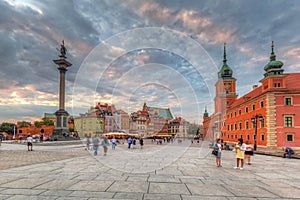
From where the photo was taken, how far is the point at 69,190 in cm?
740

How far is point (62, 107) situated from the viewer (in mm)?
50719

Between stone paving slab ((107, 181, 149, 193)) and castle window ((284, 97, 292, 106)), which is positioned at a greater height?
castle window ((284, 97, 292, 106))

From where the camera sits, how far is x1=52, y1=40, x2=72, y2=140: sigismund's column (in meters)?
49.0

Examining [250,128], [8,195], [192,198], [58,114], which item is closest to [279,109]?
[250,128]

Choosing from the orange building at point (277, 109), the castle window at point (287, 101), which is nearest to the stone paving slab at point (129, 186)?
the orange building at point (277, 109)

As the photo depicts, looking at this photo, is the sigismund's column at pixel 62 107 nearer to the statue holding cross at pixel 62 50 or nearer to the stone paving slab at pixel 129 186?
the statue holding cross at pixel 62 50

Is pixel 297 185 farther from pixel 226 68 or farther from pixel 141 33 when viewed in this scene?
pixel 226 68

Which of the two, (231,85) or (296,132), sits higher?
(231,85)

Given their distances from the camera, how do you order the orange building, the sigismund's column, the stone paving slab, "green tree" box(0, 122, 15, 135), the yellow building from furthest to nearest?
"green tree" box(0, 122, 15, 135), the sigismund's column, the orange building, the yellow building, the stone paving slab

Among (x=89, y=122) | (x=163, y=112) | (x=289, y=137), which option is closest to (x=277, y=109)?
(x=289, y=137)

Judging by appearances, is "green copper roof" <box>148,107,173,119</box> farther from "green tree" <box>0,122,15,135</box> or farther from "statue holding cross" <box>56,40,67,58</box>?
"green tree" <box>0,122,15,135</box>

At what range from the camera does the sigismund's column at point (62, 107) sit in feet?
161

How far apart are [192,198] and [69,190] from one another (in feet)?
14.4

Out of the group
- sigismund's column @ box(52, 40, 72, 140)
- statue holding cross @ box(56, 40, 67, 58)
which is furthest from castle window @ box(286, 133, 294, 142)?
statue holding cross @ box(56, 40, 67, 58)
